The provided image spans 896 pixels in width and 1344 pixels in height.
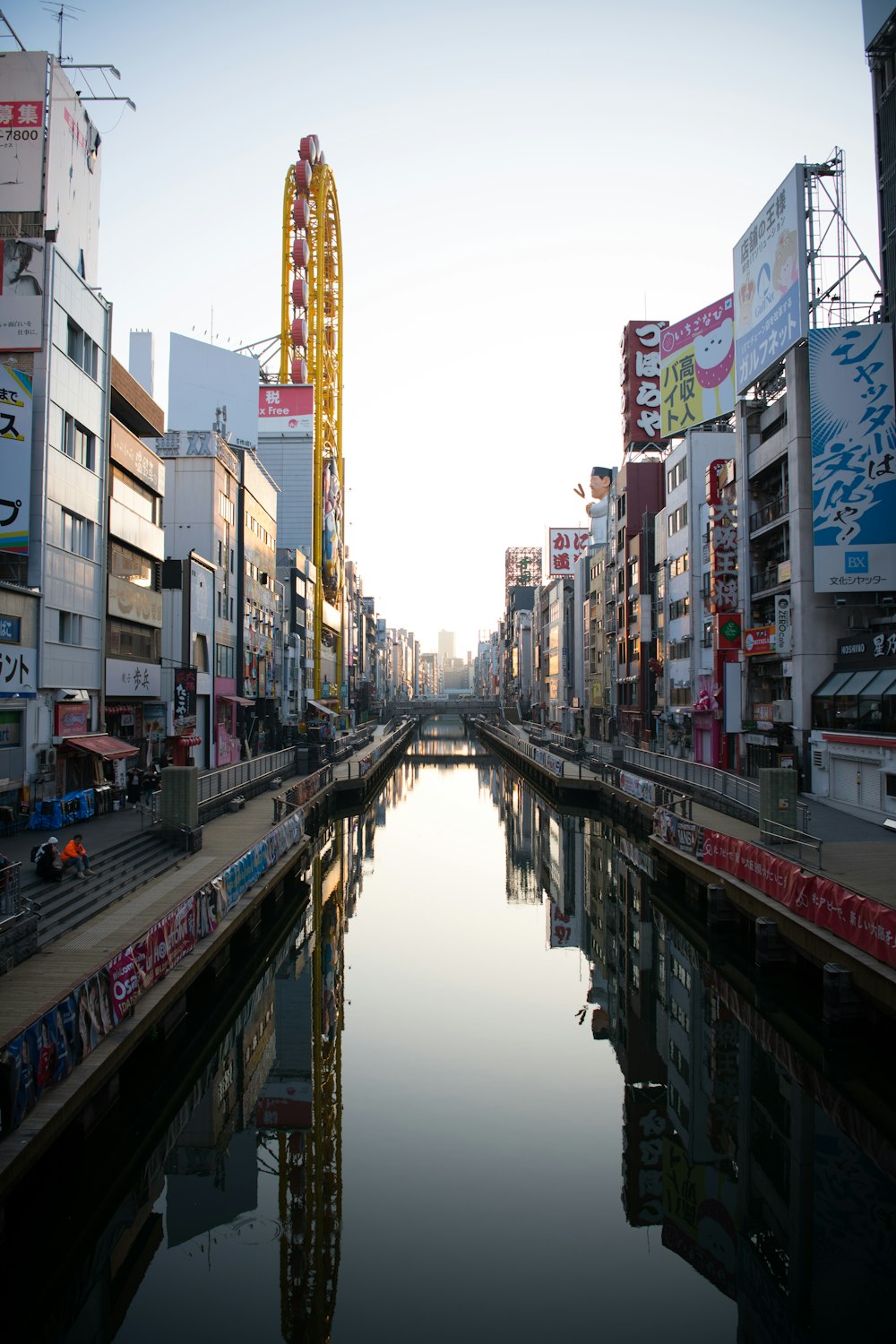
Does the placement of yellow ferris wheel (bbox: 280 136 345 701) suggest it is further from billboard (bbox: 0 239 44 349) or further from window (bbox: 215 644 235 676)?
billboard (bbox: 0 239 44 349)

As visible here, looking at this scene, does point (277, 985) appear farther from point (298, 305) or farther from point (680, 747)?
point (298, 305)

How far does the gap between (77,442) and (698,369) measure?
133 feet

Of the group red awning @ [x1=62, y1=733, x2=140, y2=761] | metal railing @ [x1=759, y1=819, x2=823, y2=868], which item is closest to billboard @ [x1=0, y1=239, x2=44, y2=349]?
red awning @ [x1=62, y1=733, x2=140, y2=761]

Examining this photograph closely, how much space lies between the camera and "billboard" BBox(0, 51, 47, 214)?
95.2 feet

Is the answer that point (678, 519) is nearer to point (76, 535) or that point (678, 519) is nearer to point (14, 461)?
point (76, 535)

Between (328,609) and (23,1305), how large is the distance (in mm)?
90838

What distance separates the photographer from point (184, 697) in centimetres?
4094

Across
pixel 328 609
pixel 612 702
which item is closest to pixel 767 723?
pixel 612 702

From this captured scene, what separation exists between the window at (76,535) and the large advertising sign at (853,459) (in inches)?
1057

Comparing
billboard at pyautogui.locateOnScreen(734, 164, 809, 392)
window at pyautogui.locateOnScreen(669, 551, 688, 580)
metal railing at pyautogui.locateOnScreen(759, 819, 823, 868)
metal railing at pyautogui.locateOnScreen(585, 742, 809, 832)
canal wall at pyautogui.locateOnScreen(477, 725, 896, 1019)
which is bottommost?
canal wall at pyautogui.locateOnScreen(477, 725, 896, 1019)

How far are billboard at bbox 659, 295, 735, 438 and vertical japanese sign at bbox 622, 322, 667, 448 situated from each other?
9.09 meters

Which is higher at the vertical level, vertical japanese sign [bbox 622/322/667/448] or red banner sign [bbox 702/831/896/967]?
vertical japanese sign [bbox 622/322/667/448]

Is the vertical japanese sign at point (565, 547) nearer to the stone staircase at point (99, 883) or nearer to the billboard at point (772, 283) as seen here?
the billboard at point (772, 283)

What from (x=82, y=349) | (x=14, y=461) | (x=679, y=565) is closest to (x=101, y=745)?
(x=14, y=461)
